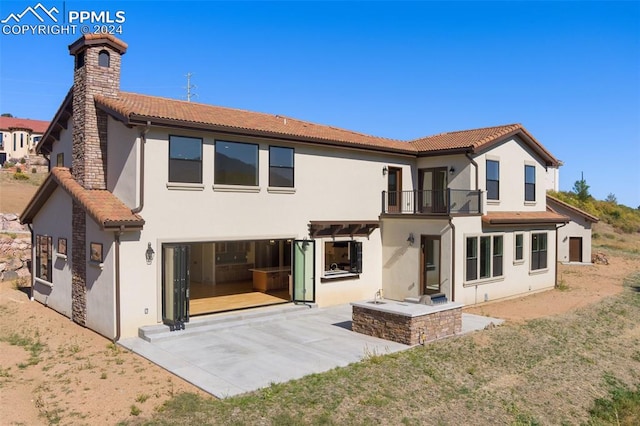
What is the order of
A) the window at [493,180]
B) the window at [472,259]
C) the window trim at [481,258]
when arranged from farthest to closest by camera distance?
the window at [493,180] < the window at [472,259] < the window trim at [481,258]

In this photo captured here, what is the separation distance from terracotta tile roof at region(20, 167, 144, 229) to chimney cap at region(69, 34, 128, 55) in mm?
4034

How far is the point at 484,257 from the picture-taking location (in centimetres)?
1839

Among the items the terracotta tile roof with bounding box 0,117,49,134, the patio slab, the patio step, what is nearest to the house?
the patio step

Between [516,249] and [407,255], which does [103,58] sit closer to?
[407,255]

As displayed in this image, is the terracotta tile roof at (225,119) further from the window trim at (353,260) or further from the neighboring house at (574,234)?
the neighboring house at (574,234)

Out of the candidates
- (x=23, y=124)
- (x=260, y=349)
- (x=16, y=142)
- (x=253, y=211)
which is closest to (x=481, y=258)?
(x=253, y=211)

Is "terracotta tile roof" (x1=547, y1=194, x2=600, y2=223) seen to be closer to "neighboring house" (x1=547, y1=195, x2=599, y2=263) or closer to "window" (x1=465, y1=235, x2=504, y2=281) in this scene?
"neighboring house" (x1=547, y1=195, x2=599, y2=263)

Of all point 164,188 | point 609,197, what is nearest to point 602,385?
point 164,188

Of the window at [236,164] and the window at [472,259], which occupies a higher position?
the window at [236,164]

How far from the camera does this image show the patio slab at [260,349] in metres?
9.76

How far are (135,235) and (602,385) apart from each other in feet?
39.9

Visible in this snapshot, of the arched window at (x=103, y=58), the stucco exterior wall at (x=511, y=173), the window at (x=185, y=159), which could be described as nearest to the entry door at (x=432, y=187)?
the stucco exterior wall at (x=511, y=173)

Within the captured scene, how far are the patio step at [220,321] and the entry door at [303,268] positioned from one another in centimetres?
36

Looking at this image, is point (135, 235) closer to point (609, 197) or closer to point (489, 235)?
point (489, 235)
